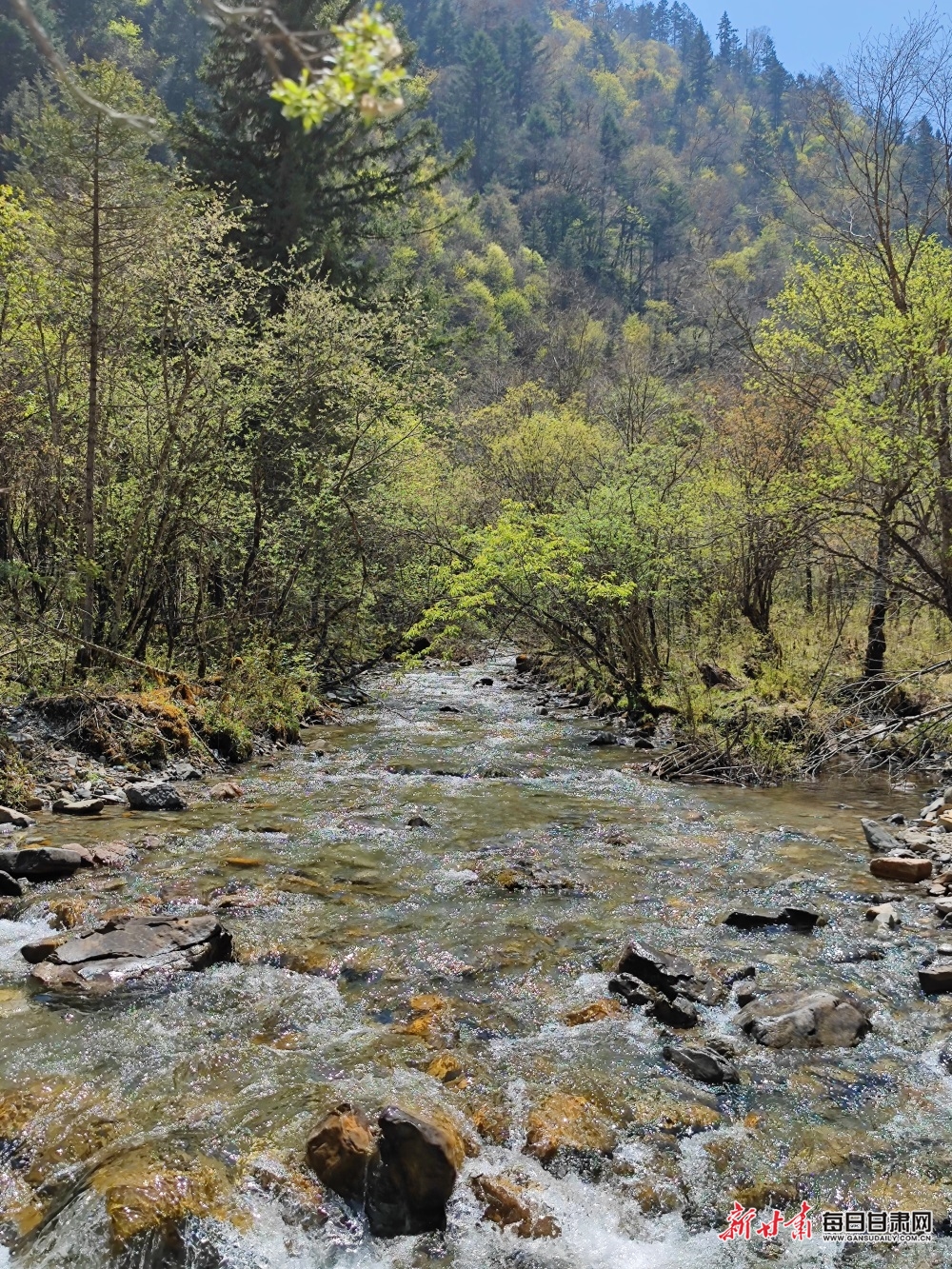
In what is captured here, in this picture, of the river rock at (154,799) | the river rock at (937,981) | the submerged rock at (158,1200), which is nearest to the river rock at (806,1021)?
the river rock at (937,981)

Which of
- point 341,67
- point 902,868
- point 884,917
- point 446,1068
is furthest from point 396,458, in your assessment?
point 341,67

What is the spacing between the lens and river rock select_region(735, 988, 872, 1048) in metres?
4.75

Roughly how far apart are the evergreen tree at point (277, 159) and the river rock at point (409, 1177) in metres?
19.9

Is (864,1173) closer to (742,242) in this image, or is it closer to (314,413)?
(314,413)

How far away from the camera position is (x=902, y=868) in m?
7.22

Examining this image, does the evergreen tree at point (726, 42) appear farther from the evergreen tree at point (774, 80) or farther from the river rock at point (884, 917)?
the river rock at point (884, 917)

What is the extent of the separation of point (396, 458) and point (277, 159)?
1043cm

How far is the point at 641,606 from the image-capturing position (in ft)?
50.1

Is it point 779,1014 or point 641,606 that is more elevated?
point 641,606

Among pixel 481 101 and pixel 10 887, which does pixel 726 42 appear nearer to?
pixel 481 101

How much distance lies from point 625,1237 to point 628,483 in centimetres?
1300

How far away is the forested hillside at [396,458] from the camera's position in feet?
35.6

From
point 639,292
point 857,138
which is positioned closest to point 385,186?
point 857,138

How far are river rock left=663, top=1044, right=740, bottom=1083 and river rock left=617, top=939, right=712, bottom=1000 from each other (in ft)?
2.12
